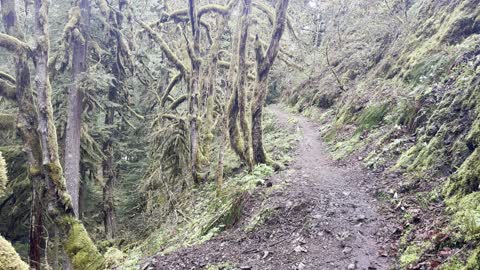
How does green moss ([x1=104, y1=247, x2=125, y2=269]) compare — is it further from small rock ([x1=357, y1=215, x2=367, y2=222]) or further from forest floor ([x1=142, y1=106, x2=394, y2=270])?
small rock ([x1=357, y1=215, x2=367, y2=222])

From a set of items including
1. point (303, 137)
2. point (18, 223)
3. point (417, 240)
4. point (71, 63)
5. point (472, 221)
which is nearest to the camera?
point (472, 221)

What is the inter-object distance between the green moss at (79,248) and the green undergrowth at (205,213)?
0.58m

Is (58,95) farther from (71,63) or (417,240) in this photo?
(417,240)

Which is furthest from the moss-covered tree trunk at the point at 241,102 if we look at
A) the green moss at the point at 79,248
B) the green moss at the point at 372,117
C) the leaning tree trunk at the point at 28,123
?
the leaning tree trunk at the point at 28,123

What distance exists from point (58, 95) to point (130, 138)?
472cm

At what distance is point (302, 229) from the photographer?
5.66m

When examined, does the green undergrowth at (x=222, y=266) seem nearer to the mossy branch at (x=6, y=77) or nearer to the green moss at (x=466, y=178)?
the green moss at (x=466, y=178)

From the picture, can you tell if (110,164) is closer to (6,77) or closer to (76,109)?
(76,109)

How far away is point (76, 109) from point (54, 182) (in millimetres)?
3438

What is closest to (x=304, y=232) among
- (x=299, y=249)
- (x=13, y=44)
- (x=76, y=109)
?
(x=299, y=249)

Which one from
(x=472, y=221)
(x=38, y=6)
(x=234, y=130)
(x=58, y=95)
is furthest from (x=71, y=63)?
(x=472, y=221)

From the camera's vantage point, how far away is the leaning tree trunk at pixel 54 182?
7027mm

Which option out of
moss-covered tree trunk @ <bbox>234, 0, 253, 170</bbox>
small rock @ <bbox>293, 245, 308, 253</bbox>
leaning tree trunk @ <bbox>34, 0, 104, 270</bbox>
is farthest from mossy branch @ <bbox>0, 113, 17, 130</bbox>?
small rock @ <bbox>293, 245, 308, 253</bbox>

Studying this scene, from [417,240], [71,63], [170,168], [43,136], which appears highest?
[71,63]
